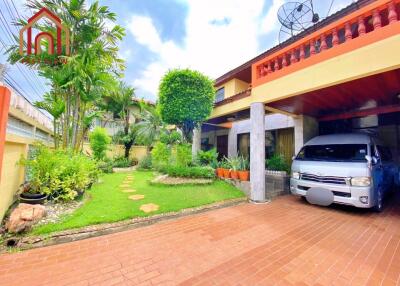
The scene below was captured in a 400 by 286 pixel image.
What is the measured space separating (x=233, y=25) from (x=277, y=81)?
5235 mm

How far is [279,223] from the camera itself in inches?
166

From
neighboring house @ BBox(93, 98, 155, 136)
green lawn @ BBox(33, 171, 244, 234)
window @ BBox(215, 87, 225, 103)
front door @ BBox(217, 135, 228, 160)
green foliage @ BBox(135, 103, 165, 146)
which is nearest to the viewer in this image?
green lawn @ BBox(33, 171, 244, 234)

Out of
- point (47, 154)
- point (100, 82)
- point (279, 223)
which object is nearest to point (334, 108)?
point (279, 223)

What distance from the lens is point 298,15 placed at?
7.13 metres

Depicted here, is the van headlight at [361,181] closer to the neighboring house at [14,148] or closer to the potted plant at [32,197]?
the potted plant at [32,197]

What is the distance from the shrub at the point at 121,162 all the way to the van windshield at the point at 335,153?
1102cm

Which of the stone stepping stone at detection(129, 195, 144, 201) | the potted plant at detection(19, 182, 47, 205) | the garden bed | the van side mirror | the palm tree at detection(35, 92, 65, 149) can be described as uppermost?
the palm tree at detection(35, 92, 65, 149)

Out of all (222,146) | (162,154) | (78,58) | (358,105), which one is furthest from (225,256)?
(222,146)

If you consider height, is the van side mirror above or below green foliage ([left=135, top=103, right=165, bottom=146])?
below

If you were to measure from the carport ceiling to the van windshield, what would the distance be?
158 centimetres

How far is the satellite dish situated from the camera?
704cm

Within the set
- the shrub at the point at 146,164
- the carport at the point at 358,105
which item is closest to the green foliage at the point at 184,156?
the carport at the point at 358,105

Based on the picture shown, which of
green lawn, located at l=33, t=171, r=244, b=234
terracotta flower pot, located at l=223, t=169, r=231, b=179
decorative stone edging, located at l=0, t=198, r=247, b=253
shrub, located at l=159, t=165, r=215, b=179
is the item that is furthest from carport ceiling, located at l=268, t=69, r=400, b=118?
decorative stone edging, located at l=0, t=198, r=247, b=253

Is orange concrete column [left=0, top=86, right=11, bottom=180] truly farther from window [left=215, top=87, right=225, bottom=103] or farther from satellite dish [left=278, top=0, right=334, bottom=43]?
window [left=215, top=87, right=225, bottom=103]
